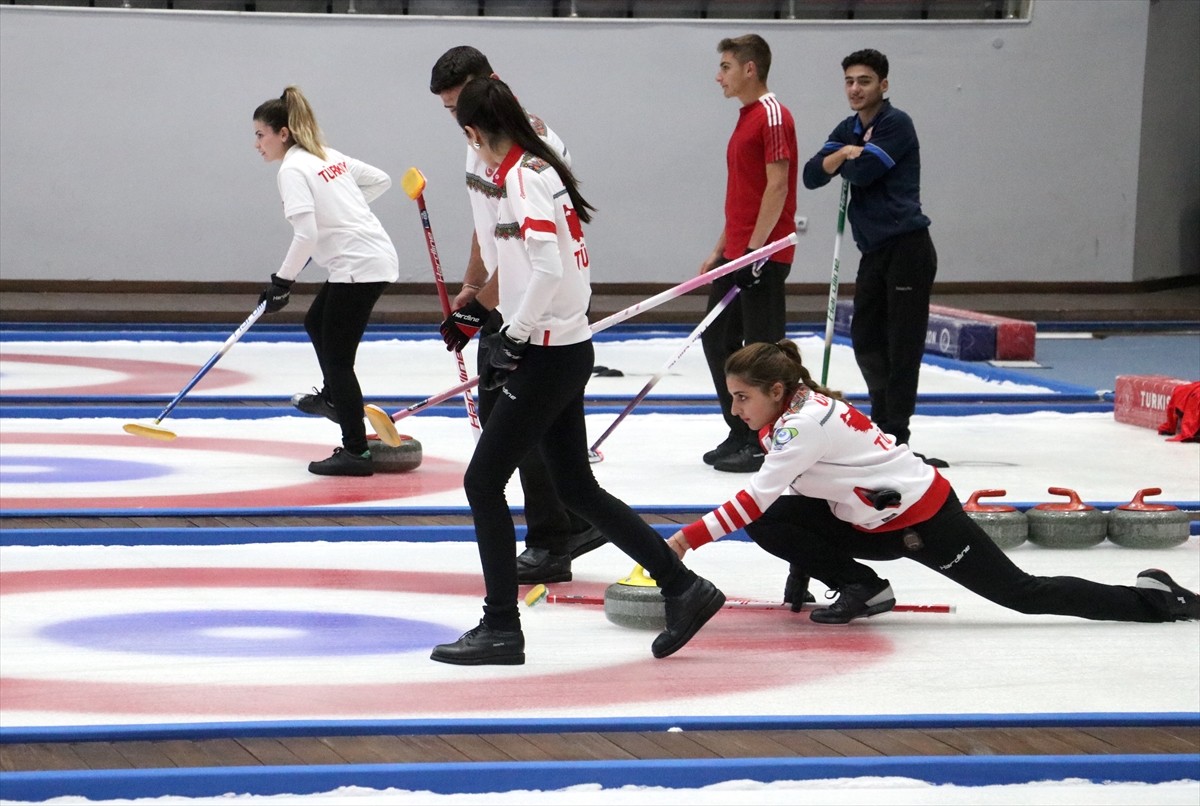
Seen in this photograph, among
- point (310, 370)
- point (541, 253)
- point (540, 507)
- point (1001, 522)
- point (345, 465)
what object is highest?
point (541, 253)

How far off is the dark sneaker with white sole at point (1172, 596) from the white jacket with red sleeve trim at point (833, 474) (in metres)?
0.55

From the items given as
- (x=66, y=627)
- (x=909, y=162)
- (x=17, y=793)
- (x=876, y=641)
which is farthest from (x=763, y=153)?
(x=17, y=793)

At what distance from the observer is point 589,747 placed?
9.25 ft

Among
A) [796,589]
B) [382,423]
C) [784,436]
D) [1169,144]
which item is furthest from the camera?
[1169,144]

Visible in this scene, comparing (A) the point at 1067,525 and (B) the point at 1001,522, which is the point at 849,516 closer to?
(B) the point at 1001,522

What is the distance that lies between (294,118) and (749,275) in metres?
1.54

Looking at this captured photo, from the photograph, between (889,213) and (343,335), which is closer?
(343,335)

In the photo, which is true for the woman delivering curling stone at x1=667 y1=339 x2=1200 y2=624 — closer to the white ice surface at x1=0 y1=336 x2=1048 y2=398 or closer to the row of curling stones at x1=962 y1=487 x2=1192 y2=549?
the row of curling stones at x1=962 y1=487 x2=1192 y2=549

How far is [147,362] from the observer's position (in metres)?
8.41

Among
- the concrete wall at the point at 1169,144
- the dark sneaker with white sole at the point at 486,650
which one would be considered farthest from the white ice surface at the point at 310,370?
the concrete wall at the point at 1169,144

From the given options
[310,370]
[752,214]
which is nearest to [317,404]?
[752,214]

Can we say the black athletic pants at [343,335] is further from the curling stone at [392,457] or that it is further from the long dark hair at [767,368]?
the long dark hair at [767,368]

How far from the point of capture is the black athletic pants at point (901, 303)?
5.51 meters

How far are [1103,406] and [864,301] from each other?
203 centimetres
